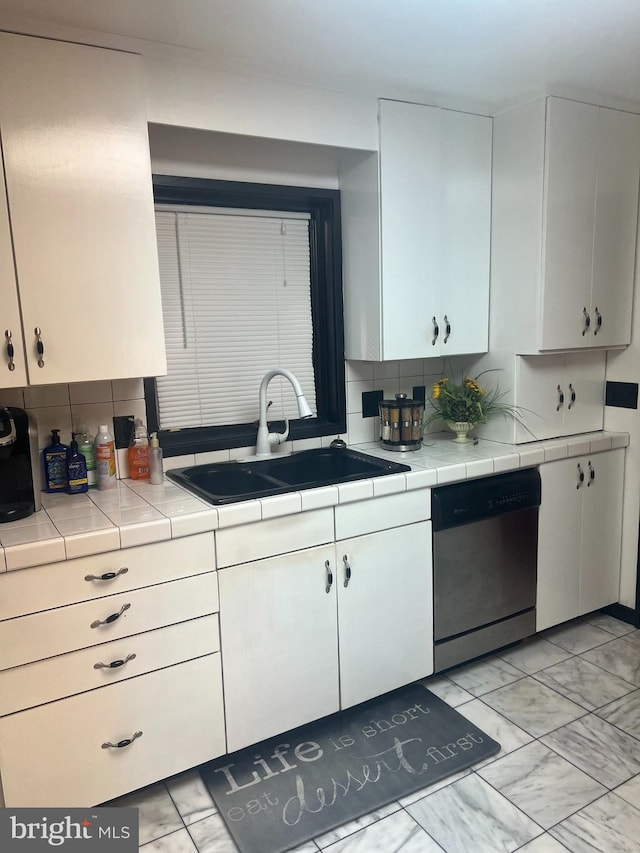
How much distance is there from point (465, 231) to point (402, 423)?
2.85 ft

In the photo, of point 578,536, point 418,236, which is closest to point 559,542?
point 578,536

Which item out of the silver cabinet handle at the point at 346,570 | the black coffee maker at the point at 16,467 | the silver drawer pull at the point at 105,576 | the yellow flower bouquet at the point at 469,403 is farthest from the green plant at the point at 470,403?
the black coffee maker at the point at 16,467

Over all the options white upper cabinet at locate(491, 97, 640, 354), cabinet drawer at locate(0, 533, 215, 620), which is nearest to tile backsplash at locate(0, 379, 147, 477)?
cabinet drawer at locate(0, 533, 215, 620)

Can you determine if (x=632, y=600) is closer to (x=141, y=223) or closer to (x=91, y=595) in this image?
(x=91, y=595)

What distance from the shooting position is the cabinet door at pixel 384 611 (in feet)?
7.38

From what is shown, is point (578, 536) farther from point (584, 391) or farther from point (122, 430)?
point (122, 430)

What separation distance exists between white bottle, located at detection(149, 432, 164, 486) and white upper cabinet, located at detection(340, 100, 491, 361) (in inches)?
37.6

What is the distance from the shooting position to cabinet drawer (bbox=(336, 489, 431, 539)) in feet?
7.23

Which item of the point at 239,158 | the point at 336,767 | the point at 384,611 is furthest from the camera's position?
the point at 239,158

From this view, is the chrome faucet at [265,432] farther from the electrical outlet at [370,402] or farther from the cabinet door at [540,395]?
the cabinet door at [540,395]

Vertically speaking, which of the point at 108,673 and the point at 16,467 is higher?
the point at 16,467

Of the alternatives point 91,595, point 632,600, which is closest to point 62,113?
point 91,595

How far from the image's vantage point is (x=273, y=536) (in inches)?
81.0

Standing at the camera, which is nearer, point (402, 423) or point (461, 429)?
point (402, 423)
